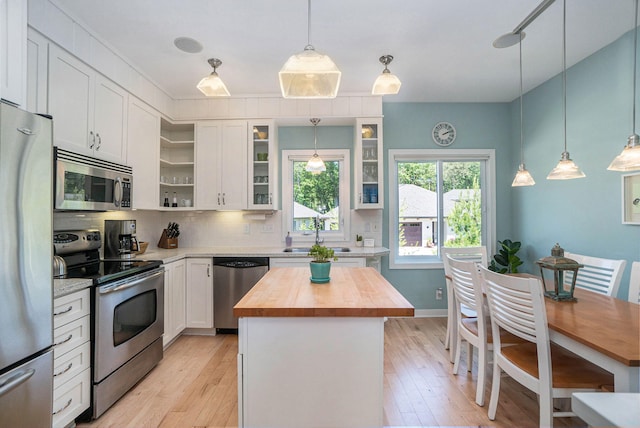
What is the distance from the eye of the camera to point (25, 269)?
4.21ft

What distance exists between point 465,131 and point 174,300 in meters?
4.09

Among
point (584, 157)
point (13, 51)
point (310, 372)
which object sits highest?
point (13, 51)

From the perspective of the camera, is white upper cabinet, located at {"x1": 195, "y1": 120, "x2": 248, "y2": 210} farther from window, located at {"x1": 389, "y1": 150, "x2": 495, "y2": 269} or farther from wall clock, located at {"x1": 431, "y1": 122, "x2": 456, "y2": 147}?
wall clock, located at {"x1": 431, "y1": 122, "x2": 456, "y2": 147}

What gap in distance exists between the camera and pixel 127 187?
8.71 ft

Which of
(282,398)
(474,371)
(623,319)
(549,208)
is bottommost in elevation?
(474,371)

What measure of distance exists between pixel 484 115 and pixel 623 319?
3030 millimetres

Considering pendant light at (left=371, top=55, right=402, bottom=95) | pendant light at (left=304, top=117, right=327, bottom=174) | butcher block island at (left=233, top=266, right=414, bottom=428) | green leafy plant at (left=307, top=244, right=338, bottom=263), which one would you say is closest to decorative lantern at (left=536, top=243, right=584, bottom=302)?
butcher block island at (left=233, top=266, right=414, bottom=428)

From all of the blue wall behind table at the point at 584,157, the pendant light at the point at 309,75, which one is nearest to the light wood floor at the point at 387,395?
the blue wall behind table at the point at 584,157

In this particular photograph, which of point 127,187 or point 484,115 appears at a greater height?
point 484,115

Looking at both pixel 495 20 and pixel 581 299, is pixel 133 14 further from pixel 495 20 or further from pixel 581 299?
pixel 581 299

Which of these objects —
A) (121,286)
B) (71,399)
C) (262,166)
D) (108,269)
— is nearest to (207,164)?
(262,166)

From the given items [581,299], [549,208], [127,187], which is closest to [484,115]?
[549,208]

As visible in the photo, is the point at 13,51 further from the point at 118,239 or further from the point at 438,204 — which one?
the point at 438,204

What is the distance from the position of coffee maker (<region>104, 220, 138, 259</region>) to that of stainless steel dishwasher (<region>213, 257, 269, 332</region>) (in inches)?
33.7
